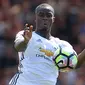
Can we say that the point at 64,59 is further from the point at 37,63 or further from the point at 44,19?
the point at 44,19

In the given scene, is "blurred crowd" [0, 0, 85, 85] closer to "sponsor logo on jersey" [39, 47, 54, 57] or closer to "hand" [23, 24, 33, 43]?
"sponsor logo on jersey" [39, 47, 54, 57]

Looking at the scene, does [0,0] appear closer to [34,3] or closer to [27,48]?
[34,3]

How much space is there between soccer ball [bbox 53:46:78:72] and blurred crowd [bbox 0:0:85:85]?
164 inches

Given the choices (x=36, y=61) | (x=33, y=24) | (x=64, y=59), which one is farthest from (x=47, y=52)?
(x=33, y=24)

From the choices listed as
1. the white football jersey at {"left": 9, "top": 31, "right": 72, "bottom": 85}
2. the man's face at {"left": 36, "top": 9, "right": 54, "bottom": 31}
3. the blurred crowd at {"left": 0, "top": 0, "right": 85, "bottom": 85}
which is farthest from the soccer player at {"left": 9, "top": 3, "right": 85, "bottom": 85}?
the blurred crowd at {"left": 0, "top": 0, "right": 85, "bottom": 85}

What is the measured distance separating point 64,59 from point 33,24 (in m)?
5.42

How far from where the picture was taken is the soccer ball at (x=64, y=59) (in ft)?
20.2

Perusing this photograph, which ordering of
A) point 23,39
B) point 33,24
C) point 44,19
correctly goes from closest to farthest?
point 23,39 < point 44,19 < point 33,24

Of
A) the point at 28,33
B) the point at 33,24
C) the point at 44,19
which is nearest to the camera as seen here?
the point at 28,33

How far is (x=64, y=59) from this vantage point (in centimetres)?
617

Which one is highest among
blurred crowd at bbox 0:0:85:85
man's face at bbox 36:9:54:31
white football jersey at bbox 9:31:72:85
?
man's face at bbox 36:9:54:31

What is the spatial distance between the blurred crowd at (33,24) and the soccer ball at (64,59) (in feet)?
13.6

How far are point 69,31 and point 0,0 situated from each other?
193 centimetres

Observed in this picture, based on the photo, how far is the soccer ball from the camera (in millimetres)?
6147
